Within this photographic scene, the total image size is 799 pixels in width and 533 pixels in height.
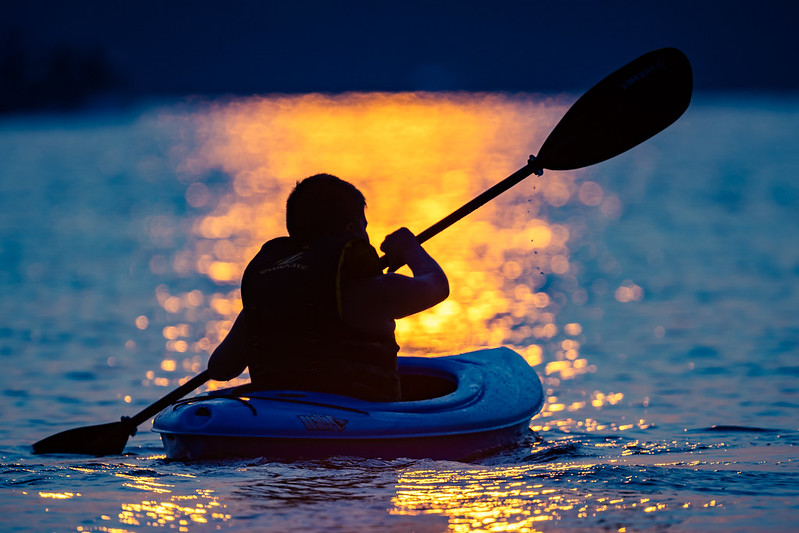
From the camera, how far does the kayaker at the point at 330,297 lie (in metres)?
5.32

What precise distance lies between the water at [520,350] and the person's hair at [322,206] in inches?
37.3

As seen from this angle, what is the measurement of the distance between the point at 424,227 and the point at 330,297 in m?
16.9

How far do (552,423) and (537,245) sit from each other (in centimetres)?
1218

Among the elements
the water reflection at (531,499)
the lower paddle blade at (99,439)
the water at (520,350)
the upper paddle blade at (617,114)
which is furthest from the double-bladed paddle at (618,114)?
the lower paddle blade at (99,439)

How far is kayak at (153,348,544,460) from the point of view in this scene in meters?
5.43

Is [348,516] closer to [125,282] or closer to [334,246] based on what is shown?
[334,246]

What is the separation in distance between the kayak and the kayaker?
0.11 meters

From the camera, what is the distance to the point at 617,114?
22.8 feet

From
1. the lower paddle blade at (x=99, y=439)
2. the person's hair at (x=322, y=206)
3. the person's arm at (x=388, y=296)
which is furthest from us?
the lower paddle blade at (x=99, y=439)

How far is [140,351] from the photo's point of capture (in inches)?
405

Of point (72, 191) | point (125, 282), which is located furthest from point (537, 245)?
point (72, 191)

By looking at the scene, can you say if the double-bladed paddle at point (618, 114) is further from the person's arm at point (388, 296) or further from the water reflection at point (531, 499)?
the water reflection at point (531, 499)

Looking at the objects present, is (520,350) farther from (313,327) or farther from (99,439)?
(313,327)

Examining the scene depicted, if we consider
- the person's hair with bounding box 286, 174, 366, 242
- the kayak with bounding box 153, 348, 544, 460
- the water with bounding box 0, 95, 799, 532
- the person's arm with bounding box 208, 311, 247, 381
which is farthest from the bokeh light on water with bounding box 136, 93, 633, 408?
the person's hair with bounding box 286, 174, 366, 242
